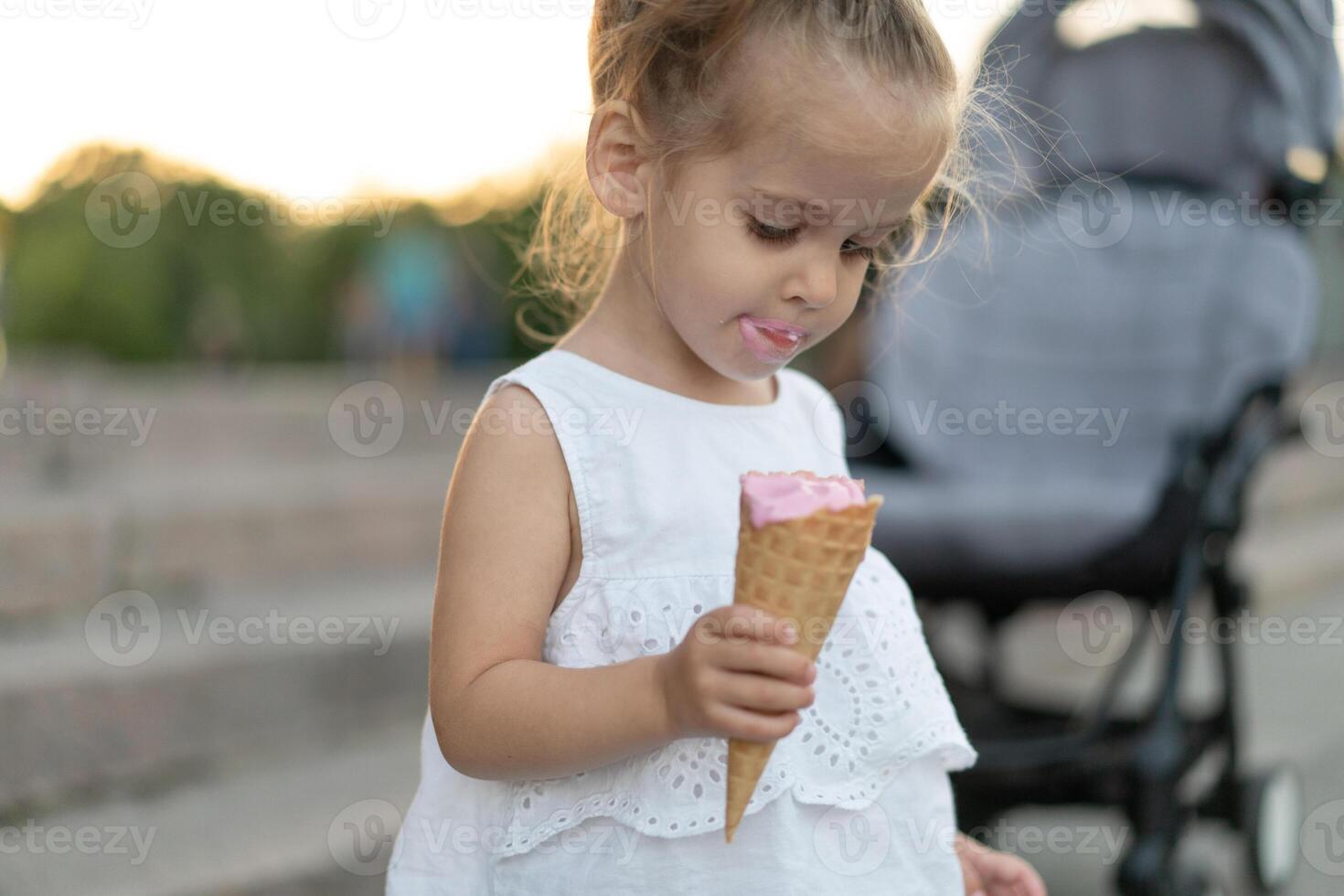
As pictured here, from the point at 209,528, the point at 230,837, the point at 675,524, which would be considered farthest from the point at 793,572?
the point at 209,528

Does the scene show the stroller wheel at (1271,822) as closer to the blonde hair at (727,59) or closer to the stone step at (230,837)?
the stone step at (230,837)

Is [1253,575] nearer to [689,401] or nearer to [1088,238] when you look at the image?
[1088,238]

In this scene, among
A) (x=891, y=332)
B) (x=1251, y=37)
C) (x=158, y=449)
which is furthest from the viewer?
(x=158, y=449)

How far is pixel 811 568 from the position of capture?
0.92 meters

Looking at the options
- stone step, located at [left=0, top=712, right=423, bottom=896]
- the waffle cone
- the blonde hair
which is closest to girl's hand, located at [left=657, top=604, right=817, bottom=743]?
the waffle cone

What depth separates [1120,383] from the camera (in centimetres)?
285

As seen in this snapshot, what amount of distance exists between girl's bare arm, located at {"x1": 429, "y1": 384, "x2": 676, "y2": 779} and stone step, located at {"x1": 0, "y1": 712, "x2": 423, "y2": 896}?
1.19 m

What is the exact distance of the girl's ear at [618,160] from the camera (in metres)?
1.11

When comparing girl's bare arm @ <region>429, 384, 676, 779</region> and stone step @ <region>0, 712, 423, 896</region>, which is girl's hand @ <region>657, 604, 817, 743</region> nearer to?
girl's bare arm @ <region>429, 384, 676, 779</region>

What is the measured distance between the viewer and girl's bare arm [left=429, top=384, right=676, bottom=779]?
3.12ft

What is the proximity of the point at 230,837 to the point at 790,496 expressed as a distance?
65.5 inches

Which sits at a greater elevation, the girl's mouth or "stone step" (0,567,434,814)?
the girl's mouth

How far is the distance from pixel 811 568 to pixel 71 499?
2.30 meters

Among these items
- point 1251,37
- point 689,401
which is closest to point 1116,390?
point 1251,37
